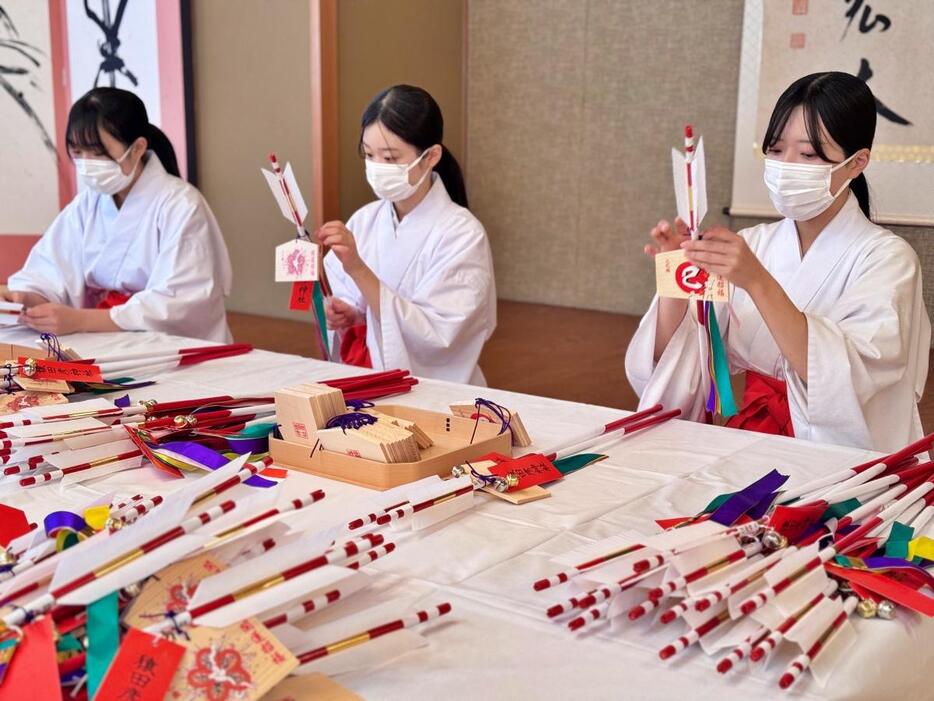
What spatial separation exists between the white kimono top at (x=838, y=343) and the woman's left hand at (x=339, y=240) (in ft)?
2.23

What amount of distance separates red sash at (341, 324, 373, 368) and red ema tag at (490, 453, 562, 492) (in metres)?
1.28

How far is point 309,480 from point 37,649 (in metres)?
0.61

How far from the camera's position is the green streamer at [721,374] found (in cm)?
153

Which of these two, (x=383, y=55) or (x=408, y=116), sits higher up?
(x=383, y=55)

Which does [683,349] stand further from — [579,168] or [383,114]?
[579,168]

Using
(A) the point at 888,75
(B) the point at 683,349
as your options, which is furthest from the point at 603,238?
(B) the point at 683,349

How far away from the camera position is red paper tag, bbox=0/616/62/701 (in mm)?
681

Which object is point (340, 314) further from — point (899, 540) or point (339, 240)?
point (899, 540)

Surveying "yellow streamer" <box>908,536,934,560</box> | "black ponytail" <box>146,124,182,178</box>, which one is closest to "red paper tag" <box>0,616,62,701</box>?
"yellow streamer" <box>908,536,934,560</box>

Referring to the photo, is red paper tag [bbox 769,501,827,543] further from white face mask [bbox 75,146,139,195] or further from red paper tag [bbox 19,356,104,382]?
white face mask [bbox 75,146,139,195]

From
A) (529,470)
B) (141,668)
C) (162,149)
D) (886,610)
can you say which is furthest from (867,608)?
(162,149)

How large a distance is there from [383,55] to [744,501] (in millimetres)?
3946

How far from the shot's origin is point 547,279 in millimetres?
5195

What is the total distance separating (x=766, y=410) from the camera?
184 centimetres
